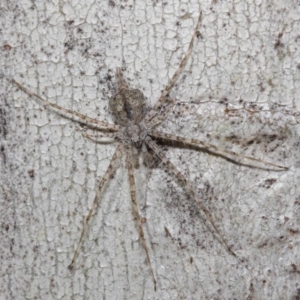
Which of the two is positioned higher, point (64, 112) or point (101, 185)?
point (64, 112)

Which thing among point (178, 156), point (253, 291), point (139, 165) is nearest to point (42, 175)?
point (139, 165)

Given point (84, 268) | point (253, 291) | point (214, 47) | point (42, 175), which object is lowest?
point (253, 291)

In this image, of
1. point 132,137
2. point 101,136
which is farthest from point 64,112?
point 132,137

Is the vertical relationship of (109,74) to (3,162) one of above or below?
above

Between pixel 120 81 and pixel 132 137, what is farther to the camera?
pixel 132 137

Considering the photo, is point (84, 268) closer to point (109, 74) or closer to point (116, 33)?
point (109, 74)

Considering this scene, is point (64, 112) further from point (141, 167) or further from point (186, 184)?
point (186, 184)
